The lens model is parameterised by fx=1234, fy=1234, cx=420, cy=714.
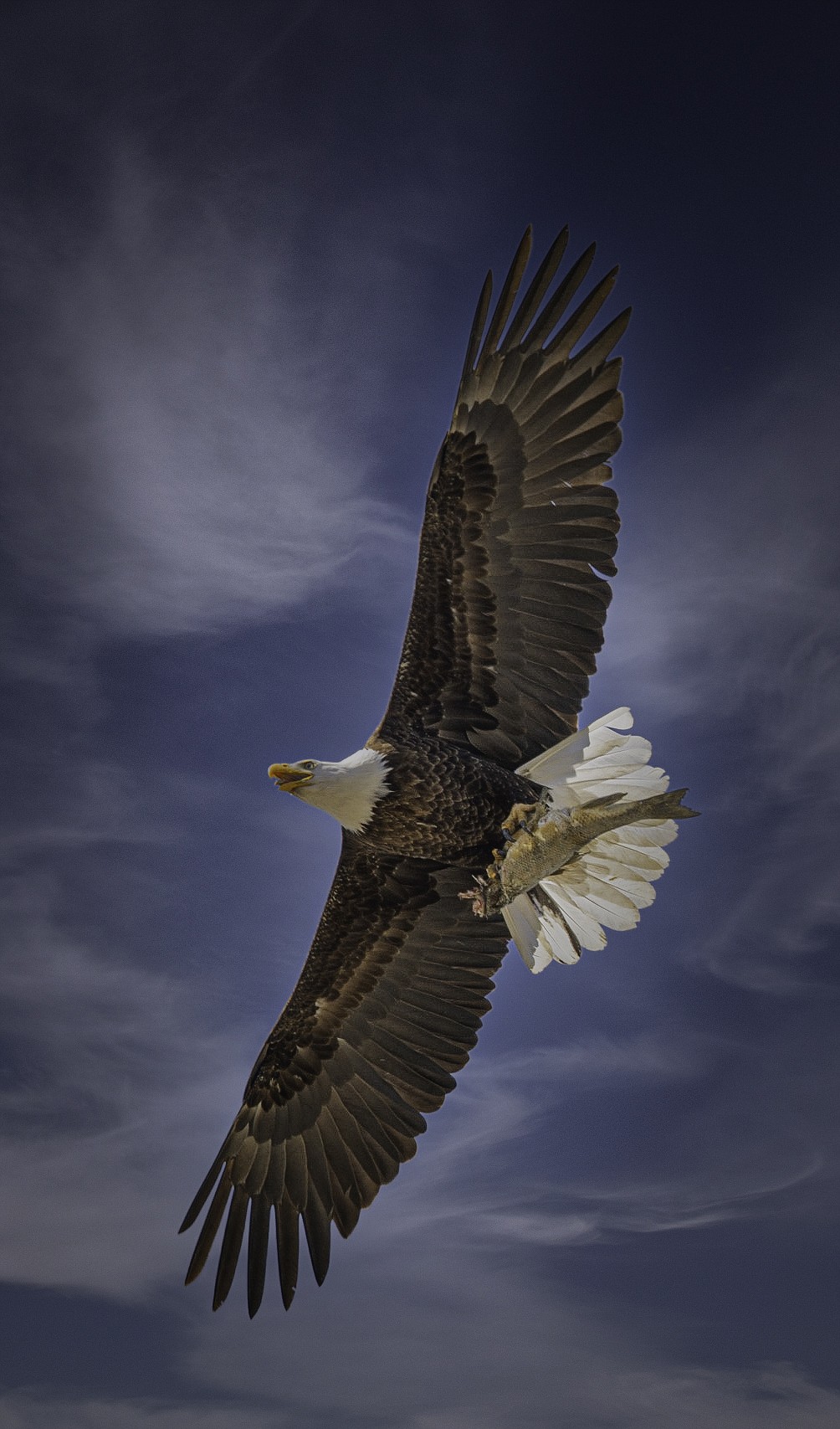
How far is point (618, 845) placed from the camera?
7148 millimetres

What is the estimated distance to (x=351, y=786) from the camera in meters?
7.05

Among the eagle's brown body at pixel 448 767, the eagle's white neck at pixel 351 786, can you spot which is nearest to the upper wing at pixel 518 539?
the eagle's brown body at pixel 448 767

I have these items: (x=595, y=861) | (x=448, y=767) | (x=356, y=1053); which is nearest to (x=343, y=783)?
(x=448, y=767)

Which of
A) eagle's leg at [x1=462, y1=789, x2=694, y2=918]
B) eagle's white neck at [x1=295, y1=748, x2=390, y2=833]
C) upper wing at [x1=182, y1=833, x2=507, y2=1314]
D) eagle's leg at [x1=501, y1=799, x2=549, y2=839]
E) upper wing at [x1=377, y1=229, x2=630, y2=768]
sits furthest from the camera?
upper wing at [x1=182, y1=833, x2=507, y2=1314]

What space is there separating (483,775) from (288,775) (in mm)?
1142

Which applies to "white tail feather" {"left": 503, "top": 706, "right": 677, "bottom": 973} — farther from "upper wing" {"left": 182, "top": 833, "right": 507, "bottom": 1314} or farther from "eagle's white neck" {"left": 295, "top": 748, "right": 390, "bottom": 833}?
"eagle's white neck" {"left": 295, "top": 748, "right": 390, "bottom": 833}

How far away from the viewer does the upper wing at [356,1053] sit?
7648 millimetres

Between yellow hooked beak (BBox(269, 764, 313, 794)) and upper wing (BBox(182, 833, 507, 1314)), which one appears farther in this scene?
upper wing (BBox(182, 833, 507, 1314))

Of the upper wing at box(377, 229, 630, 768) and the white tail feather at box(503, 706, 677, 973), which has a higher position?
the upper wing at box(377, 229, 630, 768)

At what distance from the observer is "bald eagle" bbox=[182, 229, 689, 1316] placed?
270 inches

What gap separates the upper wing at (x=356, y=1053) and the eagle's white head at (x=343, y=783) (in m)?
0.52

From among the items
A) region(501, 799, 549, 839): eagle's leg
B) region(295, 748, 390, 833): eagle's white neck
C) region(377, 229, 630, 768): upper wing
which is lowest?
region(501, 799, 549, 839): eagle's leg

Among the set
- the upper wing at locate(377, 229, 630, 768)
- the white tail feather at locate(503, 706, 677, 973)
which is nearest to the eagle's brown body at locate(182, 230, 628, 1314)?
the upper wing at locate(377, 229, 630, 768)

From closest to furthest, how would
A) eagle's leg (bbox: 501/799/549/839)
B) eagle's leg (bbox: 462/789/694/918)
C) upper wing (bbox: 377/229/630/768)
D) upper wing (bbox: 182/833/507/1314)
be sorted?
1. eagle's leg (bbox: 462/789/694/918)
2. eagle's leg (bbox: 501/799/549/839)
3. upper wing (bbox: 377/229/630/768)
4. upper wing (bbox: 182/833/507/1314)
